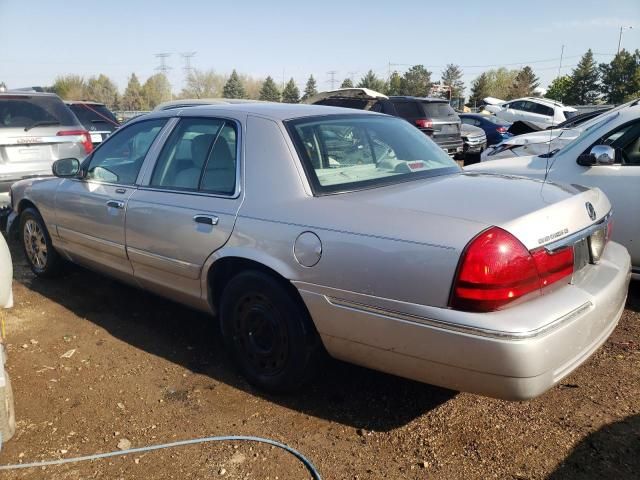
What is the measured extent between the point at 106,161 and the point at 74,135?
3.05 metres

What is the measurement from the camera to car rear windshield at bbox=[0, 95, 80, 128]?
21.7 ft

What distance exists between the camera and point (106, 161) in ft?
14.0

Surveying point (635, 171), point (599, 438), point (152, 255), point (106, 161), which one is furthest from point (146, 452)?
point (635, 171)

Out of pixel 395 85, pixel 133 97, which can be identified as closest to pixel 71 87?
pixel 133 97

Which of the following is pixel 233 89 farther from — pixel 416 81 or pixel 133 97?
pixel 416 81

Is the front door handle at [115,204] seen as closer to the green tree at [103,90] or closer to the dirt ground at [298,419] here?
the dirt ground at [298,419]

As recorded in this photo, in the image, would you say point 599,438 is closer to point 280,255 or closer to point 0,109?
point 280,255

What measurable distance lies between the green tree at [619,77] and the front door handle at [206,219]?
191 feet

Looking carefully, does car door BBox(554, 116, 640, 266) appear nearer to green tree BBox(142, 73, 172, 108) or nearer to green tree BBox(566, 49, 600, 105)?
green tree BBox(566, 49, 600, 105)

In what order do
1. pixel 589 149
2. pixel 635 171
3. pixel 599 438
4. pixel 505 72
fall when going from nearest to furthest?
pixel 599 438 → pixel 635 171 → pixel 589 149 → pixel 505 72

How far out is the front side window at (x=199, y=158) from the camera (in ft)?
10.6

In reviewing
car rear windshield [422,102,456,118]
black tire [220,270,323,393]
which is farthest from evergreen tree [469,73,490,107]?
black tire [220,270,323,393]

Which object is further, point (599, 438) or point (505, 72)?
point (505, 72)

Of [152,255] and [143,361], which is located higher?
[152,255]
